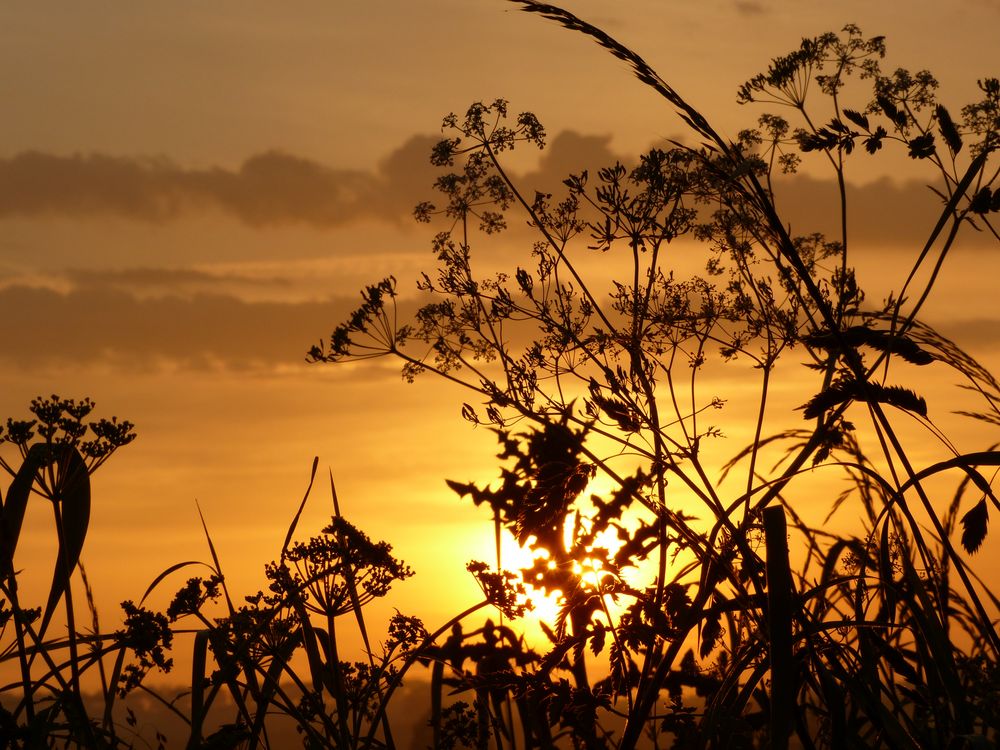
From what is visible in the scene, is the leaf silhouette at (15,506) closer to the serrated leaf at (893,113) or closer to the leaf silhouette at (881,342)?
the leaf silhouette at (881,342)

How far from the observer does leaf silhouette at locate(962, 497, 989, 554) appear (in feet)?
10.7

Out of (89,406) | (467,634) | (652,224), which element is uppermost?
(652,224)

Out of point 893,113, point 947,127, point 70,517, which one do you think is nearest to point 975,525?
point 947,127

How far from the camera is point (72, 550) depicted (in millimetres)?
4371

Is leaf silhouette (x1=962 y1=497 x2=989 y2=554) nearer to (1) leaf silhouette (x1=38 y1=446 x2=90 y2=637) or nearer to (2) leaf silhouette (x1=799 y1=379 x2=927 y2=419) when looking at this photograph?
(2) leaf silhouette (x1=799 y1=379 x2=927 y2=419)

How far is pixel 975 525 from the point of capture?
10.9ft

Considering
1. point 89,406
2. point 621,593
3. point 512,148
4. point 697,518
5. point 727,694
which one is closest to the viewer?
point 727,694

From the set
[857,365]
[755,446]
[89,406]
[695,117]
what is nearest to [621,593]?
[755,446]

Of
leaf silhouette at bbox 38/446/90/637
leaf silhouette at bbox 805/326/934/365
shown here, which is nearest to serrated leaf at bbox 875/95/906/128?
leaf silhouette at bbox 805/326/934/365

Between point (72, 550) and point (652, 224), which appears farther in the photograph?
point (652, 224)

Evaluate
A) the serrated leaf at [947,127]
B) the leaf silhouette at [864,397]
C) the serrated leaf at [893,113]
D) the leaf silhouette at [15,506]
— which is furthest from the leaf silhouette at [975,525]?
the leaf silhouette at [15,506]

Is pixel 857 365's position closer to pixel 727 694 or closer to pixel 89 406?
pixel 727 694

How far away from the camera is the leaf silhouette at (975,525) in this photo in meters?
3.26

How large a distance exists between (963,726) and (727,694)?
61 centimetres
